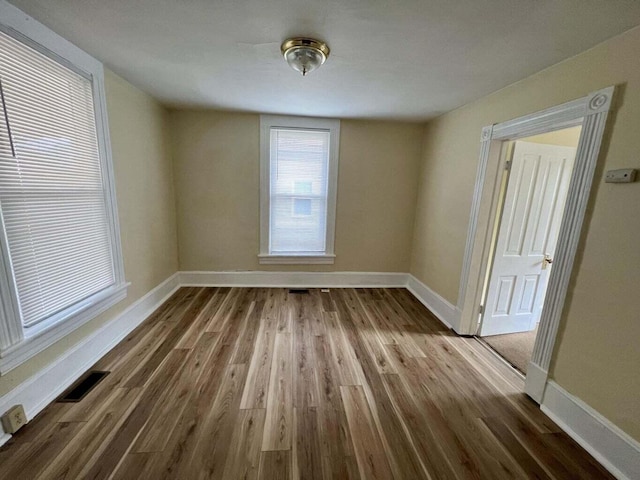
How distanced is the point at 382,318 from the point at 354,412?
1.37 meters

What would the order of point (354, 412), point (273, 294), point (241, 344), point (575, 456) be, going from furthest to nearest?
point (273, 294), point (241, 344), point (354, 412), point (575, 456)

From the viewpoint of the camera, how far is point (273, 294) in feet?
11.2

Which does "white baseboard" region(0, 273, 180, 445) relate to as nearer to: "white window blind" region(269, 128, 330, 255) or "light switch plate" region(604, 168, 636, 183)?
"white window blind" region(269, 128, 330, 255)

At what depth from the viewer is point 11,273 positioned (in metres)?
1.38

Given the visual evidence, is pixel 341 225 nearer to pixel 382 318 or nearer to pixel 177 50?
pixel 382 318

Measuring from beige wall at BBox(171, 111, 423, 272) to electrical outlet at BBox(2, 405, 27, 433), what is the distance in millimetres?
2215

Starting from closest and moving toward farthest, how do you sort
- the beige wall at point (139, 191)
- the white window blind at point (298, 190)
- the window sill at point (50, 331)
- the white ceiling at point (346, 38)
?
the white ceiling at point (346, 38)
the window sill at point (50, 331)
the beige wall at point (139, 191)
the white window blind at point (298, 190)

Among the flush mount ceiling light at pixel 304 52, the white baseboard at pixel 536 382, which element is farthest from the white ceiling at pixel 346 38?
the white baseboard at pixel 536 382

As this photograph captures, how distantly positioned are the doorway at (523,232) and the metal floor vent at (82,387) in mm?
3247

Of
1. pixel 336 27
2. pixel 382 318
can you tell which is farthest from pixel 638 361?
pixel 336 27

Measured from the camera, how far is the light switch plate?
1302mm

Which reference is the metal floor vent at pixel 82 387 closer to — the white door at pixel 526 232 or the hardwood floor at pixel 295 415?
the hardwood floor at pixel 295 415

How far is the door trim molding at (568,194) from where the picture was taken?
148 cm

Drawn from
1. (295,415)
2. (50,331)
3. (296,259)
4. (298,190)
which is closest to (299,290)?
(296,259)
